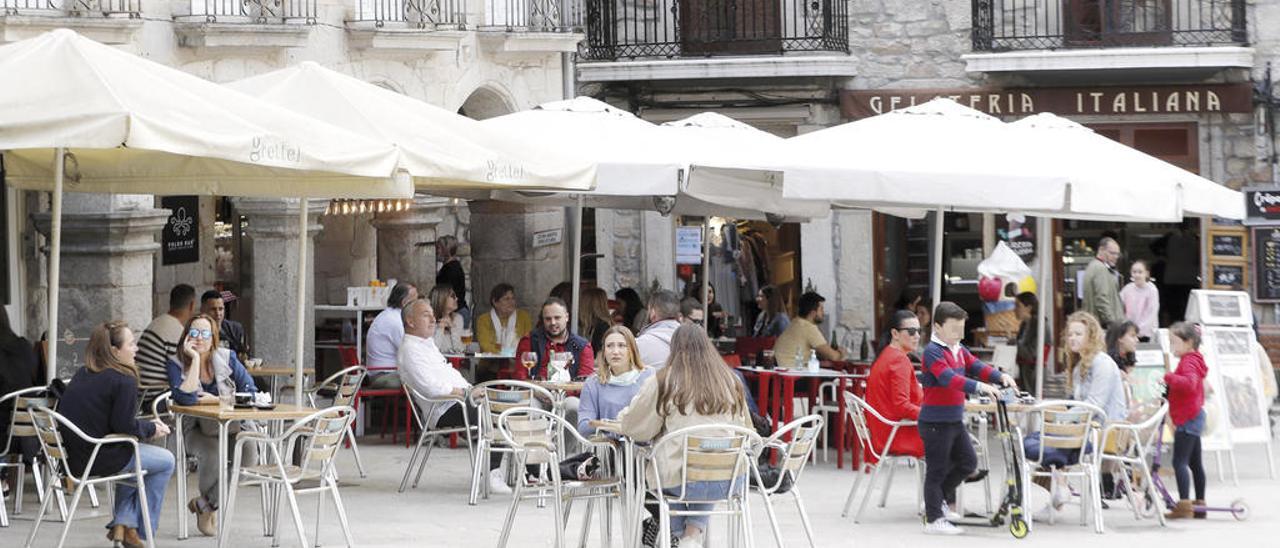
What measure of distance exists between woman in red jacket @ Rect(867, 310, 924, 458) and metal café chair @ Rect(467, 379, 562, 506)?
1845 millimetres

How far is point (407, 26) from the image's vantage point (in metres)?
18.9

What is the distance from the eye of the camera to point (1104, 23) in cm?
2145

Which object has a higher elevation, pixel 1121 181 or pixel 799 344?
pixel 1121 181

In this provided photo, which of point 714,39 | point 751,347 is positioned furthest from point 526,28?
point 751,347

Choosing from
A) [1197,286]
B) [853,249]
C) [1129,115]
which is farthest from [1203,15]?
[853,249]

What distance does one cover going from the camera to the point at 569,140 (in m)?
14.2

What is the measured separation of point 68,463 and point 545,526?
8.78ft

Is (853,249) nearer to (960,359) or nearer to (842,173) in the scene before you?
(842,173)

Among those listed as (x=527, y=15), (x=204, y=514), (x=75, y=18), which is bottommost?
(x=204, y=514)

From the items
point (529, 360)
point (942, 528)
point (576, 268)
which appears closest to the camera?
point (942, 528)

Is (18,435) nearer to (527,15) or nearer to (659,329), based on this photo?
(659,329)

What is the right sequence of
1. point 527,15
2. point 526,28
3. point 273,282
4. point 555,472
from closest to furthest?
point 555,472 < point 273,282 < point 526,28 < point 527,15

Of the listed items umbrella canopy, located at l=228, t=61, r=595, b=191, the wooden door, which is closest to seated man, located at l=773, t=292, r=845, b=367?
umbrella canopy, located at l=228, t=61, r=595, b=191

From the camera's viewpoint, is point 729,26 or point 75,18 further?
point 729,26
